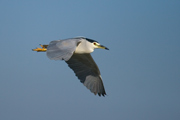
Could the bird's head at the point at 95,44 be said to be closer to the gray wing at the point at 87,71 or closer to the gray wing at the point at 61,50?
the gray wing at the point at 61,50

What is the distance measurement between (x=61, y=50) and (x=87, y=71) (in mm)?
3160

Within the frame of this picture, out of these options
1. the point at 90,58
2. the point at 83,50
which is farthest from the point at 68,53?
the point at 90,58

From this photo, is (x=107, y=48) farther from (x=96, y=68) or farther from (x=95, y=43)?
(x=96, y=68)

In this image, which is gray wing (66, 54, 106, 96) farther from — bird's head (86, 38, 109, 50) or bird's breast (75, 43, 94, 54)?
bird's breast (75, 43, 94, 54)

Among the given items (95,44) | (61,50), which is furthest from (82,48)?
(61,50)

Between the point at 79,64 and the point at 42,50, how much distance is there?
1.44 meters

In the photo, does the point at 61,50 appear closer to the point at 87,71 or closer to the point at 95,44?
the point at 95,44

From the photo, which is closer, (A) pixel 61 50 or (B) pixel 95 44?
(A) pixel 61 50

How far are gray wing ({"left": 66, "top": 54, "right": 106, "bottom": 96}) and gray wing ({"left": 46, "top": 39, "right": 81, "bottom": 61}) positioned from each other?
1992 millimetres

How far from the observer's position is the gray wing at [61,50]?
8276mm

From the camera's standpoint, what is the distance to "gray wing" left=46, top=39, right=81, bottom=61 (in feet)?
27.2

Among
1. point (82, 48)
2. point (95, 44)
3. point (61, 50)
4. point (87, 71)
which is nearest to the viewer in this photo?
point (61, 50)

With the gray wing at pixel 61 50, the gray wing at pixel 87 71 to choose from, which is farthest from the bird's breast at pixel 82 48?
the gray wing at pixel 87 71

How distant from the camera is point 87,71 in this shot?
11.7 m
